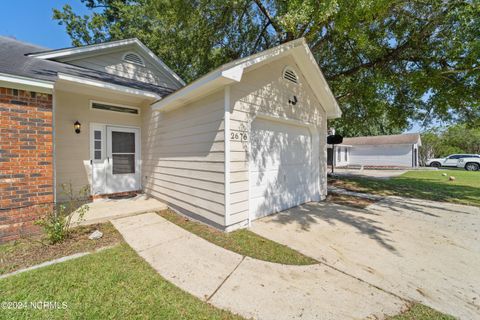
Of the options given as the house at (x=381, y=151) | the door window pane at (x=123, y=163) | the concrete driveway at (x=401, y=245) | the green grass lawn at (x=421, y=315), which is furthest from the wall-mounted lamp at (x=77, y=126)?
the house at (x=381, y=151)

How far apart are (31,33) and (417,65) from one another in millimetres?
20258

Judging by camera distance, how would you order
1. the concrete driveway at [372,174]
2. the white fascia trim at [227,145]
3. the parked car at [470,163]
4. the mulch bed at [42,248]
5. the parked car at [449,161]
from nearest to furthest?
the mulch bed at [42,248] < the white fascia trim at [227,145] < the concrete driveway at [372,174] < the parked car at [470,163] < the parked car at [449,161]

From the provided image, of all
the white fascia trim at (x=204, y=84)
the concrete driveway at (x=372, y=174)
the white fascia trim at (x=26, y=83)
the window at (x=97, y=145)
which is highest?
the white fascia trim at (x=204, y=84)

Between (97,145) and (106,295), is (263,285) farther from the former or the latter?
(97,145)

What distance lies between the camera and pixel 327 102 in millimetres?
6836

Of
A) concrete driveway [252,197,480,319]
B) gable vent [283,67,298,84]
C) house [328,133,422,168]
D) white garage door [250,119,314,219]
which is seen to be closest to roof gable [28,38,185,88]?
gable vent [283,67,298,84]

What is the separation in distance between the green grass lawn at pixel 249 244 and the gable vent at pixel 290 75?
13.1 ft

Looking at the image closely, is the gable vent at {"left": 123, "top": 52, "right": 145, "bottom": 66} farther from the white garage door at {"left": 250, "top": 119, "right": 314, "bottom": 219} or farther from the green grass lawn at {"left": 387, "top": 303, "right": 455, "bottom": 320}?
the green grass lawn at {"left": 387, "top": 303, "right": 455, "bottom": 320}

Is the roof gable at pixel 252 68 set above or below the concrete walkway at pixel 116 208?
above

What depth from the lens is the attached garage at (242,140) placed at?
4035 mm

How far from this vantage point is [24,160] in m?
3.63

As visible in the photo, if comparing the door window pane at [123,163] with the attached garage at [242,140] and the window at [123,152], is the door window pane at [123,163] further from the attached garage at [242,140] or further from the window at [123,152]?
the attached garage at [242,140]

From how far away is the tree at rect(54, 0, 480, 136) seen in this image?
214 inches

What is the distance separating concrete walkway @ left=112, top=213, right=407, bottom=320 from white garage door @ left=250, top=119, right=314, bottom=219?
185cm
